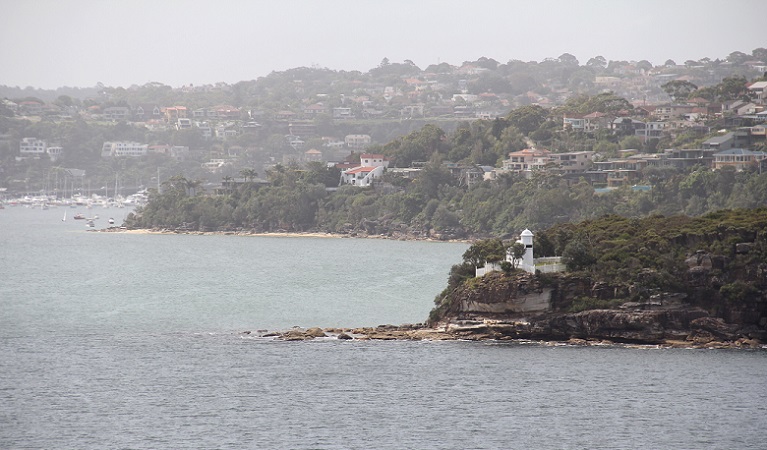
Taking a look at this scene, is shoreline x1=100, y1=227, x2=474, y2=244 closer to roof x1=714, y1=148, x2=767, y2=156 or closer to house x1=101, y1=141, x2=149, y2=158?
roof x1=714, y1=148, x2=767, y2=156

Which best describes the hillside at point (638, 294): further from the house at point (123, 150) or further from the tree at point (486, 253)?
the house at point (123, 150)

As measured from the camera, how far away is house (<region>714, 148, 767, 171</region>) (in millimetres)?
83438

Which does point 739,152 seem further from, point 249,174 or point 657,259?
point 657,259

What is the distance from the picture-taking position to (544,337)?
1706 inches

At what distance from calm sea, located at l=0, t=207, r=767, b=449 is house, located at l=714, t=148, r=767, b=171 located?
32.7m

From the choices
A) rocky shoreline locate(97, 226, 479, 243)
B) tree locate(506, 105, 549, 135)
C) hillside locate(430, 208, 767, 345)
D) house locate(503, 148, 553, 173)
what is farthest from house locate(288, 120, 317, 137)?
hillside locate(430, 208, 767, 345)

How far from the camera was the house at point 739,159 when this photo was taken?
274 feet

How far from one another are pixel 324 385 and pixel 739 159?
51974 millimetres

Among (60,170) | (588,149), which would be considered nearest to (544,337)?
(588,149)

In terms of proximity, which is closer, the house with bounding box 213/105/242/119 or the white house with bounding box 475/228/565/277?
the white house with bounding box 475/228/565/277

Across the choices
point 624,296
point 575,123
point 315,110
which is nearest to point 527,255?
point 624,296

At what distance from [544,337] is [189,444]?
1466cm

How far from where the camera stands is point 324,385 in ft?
123

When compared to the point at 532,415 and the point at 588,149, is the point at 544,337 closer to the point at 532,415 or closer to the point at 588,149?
the point at 532,415
